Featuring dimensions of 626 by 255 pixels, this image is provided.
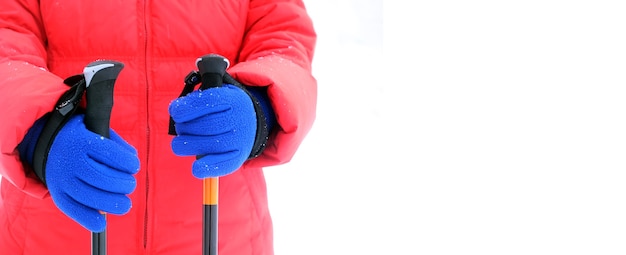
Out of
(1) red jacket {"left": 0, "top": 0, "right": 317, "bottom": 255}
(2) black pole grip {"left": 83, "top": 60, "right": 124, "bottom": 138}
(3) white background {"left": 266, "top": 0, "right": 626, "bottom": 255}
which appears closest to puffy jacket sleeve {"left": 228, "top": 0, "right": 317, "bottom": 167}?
A: (1) red jacket {"left": 0, "top": 0, "right": 317, "bottom": 255}

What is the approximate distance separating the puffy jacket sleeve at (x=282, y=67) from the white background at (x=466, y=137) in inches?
41.7

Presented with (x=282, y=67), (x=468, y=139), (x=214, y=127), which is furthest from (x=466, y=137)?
(x=214, y=127)

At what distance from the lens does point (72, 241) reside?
108 cm

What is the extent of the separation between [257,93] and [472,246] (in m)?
1.23

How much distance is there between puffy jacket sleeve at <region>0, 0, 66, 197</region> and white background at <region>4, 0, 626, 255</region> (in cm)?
122

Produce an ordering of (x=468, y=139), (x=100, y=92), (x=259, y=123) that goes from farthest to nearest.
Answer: (x=468, y=139)
(x=259, y=123)
(x=100, y=92)

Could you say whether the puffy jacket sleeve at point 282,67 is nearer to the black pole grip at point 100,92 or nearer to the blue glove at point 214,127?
the blue glove at point 214,127

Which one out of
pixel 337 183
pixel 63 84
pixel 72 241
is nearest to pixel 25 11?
pixel 63 84

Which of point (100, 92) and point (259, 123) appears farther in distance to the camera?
point (259, 123)

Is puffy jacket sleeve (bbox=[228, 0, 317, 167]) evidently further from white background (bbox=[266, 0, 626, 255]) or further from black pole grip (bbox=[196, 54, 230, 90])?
white background (bbox=[266, 0, 626, 255])

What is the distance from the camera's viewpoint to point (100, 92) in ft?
2.75

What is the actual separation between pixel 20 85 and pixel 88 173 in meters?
0.17

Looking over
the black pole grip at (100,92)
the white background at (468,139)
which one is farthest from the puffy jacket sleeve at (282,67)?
the white background at (468,139)

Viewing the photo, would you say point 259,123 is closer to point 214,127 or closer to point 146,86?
point 214,127
